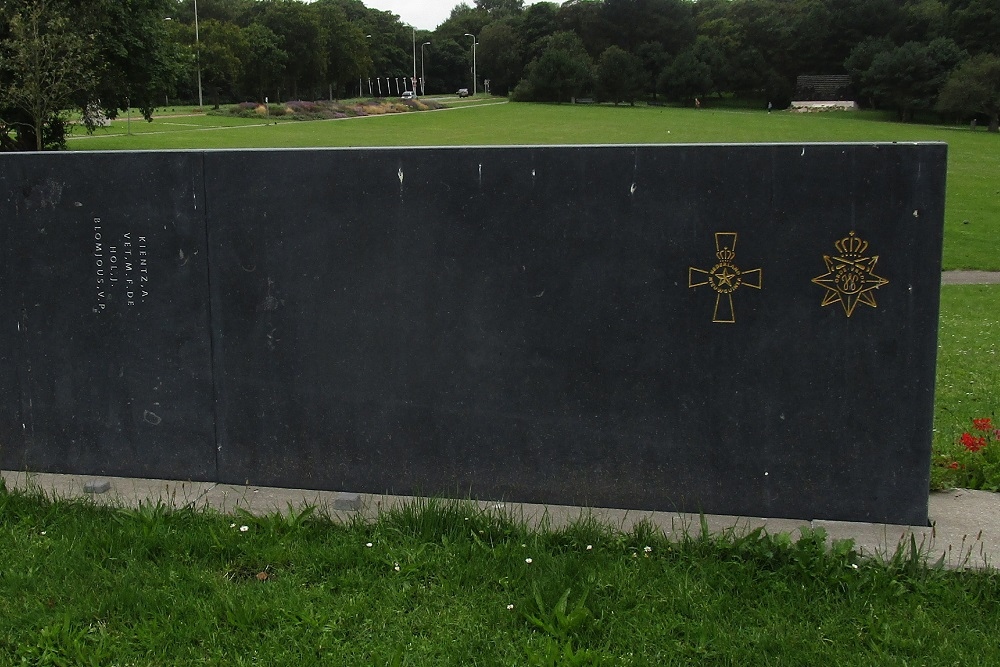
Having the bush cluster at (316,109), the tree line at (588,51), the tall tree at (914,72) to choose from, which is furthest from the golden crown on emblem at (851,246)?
the tall tree at (914,72)

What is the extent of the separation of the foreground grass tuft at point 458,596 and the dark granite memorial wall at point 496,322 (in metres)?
0.47

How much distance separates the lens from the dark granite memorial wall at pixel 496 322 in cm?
421

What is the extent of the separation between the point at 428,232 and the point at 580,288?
0.73 m

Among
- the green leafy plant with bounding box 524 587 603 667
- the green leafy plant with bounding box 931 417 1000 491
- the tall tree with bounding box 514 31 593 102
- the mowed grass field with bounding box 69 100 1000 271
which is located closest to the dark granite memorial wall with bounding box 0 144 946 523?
the green leafy plant with bounding box 931 417 1000 491

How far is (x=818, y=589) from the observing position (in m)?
3.63

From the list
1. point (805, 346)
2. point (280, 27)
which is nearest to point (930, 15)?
point (280, 27)

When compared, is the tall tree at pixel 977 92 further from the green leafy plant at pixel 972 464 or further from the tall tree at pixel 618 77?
the green leafy plant at pixel 972 464

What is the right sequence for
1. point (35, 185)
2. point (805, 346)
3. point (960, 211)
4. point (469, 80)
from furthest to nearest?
point (469, 80) → point (960, 211) → point (35, 185) → point (805, 346)

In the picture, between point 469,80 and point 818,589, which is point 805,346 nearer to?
point 818,589

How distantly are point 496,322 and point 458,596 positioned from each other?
4.41 feet

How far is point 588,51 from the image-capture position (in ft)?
378

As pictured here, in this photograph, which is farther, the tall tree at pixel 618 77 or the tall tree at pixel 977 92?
the tall tree at pixel 618 77

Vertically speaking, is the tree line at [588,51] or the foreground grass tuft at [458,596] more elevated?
the tree line at [588,51]

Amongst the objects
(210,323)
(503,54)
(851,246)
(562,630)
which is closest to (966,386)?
(851,246)
